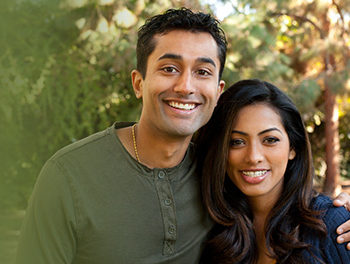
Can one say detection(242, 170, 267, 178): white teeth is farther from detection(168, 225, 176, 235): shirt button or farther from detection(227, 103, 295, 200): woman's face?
detection(168, 225, 176, 235): shirt button

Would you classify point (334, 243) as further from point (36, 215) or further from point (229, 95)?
point (36, 215)

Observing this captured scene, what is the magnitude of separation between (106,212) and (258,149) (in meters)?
0.82

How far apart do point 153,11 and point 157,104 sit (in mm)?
3003

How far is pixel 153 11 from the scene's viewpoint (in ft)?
15.5

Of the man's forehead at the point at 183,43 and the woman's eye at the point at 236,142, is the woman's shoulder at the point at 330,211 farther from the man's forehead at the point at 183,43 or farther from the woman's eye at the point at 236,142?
the man's forehead at the point at 183,43

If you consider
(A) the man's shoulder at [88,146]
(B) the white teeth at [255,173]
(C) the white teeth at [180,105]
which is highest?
(C) the white teeth at [180,105]

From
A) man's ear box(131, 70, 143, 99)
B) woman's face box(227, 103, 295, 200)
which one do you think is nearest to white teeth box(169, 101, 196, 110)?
man's ear box(131, 70, 143, 99)

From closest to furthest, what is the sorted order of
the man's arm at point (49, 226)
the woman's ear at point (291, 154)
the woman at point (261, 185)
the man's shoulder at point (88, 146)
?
the man's arm at point (49, 226) < the man's shoulder at point (88, 146) < the woman at point (261, 185) < the woman's ear at point (291, 154)

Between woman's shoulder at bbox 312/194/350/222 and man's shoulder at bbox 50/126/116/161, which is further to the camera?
woman's shoulder at bbox 312/194/350/222

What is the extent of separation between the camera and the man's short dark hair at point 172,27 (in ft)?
6.62

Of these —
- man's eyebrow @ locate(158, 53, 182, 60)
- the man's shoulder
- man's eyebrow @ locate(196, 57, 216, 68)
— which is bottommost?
the man's shoulder

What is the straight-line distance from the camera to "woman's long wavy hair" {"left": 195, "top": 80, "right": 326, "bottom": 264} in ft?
7.36

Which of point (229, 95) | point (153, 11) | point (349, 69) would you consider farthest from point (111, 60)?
point (349, 69)

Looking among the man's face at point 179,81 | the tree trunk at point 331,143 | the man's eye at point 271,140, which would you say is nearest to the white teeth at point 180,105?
the man's face at point 179,81
